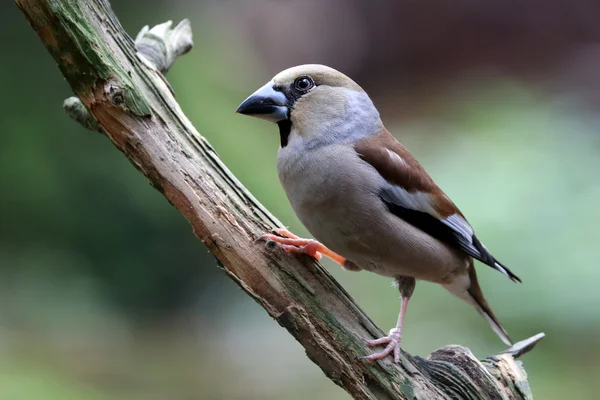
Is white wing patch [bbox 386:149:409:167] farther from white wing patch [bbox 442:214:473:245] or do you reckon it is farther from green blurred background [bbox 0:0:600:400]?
green blurred background [bbox 0:0:600:400]

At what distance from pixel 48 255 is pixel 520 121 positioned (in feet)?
14.6

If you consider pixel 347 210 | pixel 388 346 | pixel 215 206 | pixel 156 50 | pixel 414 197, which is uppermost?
pixel 156 50

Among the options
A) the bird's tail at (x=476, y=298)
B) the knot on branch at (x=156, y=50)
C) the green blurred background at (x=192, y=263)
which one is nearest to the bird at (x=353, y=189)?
the bird's tail at (x=476, y=298)

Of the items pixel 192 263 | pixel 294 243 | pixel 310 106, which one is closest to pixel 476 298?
pixel 294 243

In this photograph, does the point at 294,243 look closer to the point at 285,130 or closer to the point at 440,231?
the point at 285,130

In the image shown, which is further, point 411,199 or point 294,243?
point 411,199

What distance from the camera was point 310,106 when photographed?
2.51 meters

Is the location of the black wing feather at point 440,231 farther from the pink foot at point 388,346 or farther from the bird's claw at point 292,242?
the pink foot at point 388,346

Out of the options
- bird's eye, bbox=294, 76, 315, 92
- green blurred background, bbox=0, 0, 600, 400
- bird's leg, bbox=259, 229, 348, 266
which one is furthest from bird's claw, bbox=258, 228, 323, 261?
green blurred background, bbox=0, 0, 600, 400

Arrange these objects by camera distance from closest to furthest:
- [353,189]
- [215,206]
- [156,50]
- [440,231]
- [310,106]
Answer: [215,206] < [353,189] < [310,106] < [440,231] < [156,50]

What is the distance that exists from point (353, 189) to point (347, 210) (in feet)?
0.26

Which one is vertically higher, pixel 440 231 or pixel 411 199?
pixel 411 199

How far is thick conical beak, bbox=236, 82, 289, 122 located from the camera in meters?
2.44

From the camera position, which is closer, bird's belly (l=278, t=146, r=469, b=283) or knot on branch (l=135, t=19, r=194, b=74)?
bird's belly (l=278, t=146, r=469, b=283)
